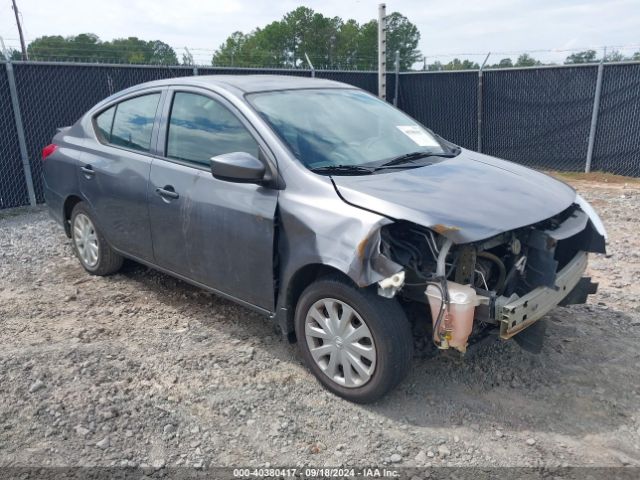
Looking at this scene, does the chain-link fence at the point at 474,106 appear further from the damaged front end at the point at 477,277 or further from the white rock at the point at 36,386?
the damaged front end at the point at 477,277

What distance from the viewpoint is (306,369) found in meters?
3.55

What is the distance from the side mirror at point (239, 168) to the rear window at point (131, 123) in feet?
3.98

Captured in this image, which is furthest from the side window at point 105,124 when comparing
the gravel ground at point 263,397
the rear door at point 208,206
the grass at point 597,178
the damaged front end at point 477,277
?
the grass at point 597,178

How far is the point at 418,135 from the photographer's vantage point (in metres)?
4.22

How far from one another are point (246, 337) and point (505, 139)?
9.49 meters

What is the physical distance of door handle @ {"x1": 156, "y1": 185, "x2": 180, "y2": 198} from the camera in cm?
390

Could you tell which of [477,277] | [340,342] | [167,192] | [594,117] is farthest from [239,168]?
[594,117]

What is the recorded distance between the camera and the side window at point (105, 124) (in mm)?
4766

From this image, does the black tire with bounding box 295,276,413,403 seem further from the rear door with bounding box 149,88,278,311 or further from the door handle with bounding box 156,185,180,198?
the door handle with bounding box 156,185,180,198

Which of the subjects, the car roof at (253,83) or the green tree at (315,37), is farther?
the green tree at (315,37)

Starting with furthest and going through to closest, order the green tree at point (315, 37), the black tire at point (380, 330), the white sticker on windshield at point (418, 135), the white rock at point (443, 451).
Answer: the green tree at point (315, 37), the white sticker on windshield at point (418, 135), the black tire at point (380, 330), the white rock at point (443, 451)

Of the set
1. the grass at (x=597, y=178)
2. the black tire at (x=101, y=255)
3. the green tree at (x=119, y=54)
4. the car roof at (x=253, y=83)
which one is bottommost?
the grass at (x=597, y=178)

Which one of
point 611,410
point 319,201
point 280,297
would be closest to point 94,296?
point 280,297

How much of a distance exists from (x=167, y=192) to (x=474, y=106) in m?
9.54
